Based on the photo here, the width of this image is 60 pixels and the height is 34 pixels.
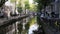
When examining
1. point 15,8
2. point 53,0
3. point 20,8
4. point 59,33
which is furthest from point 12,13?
point 59,33

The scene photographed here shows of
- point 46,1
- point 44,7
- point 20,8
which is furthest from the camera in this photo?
point 20,8

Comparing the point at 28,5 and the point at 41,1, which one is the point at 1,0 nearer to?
the point at 41,1

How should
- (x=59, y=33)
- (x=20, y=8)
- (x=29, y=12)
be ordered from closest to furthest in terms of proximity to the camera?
(x=59, y=33) → (x=20, y=8) → (x=29, y=12)

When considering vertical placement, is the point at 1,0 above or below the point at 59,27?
above

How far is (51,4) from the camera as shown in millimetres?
19172

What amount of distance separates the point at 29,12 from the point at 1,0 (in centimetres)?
1827

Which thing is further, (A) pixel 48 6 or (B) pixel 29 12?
(B) pixel 29 12

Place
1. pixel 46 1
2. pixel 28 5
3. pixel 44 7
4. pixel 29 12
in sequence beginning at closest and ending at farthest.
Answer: pixel 46 1 < pixel 44 7 < pixel 28 5 < pixel 29 12

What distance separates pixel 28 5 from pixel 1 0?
15.6 m

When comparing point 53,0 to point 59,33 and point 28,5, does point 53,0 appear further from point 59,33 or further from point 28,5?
point 59,33

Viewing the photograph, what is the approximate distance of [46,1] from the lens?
742 inches

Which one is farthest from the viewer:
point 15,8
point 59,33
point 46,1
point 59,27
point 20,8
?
point 20,8

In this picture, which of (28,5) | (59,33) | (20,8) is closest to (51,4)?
(20,8)

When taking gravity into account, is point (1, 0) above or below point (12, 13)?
above
